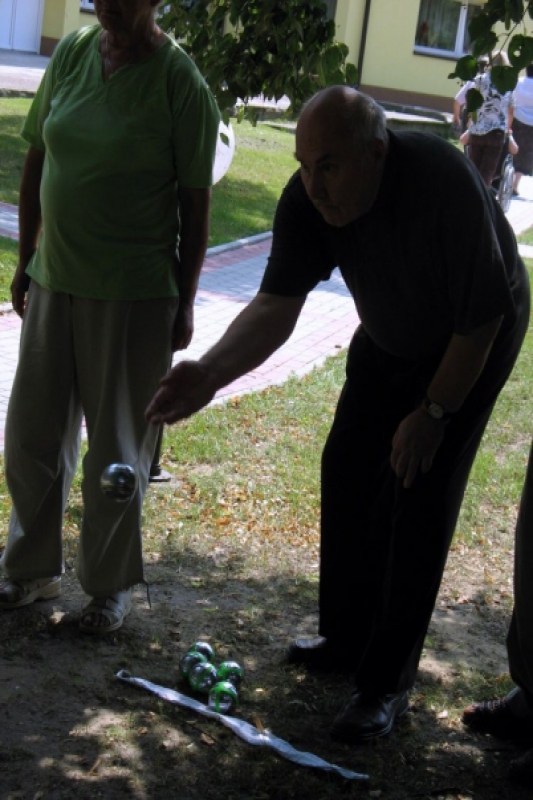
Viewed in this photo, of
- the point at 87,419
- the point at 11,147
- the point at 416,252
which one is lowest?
the point at 11,147

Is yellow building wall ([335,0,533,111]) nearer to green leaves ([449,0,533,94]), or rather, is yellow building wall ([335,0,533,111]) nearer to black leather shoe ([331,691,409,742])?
green leaves ([449,0,533,94])

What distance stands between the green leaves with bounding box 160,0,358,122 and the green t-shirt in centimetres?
73

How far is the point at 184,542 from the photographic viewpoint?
5.04 meters

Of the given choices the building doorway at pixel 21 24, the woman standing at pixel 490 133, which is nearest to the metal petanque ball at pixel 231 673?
the woman standing at pixel 490 133

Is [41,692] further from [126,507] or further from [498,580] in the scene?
[498,580]

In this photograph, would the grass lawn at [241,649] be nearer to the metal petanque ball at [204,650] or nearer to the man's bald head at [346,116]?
the metal petanque ball at [204,650]

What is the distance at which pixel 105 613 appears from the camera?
409cm

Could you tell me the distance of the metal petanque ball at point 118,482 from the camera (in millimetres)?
3842

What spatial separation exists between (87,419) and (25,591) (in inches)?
27.3

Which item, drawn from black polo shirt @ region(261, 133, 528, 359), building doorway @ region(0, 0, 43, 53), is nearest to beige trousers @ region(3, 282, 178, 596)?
black polo shirt @ region(261, 133, 528, 359)

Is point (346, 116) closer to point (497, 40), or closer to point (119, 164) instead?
point (119, 164)

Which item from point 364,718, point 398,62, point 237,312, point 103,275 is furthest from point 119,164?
point 398,62

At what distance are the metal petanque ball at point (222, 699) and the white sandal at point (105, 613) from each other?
598 millimetres

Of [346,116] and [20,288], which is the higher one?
[346,116]
